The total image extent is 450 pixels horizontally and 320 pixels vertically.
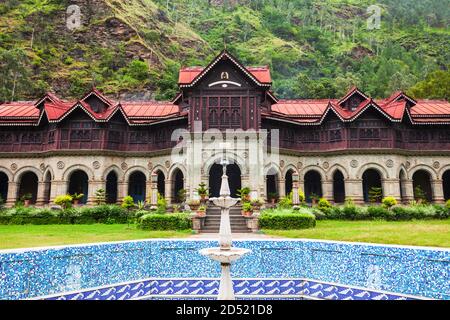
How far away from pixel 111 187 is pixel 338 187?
20858mm

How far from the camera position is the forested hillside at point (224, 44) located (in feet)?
196

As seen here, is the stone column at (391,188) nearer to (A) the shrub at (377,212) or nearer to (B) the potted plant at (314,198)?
(B) the potted plant at (314,198)

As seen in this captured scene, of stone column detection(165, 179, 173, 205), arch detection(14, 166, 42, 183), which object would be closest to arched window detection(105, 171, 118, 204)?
arch detection(14, 166, 42, 183)

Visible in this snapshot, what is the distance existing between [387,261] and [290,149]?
22618 mm

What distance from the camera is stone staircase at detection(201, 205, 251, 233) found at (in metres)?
18.8

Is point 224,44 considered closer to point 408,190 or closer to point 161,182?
point 161,182

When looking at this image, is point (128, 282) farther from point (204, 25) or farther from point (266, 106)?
point (204, 25)

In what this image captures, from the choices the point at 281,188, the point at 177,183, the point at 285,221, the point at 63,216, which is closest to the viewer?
the point at 285,221

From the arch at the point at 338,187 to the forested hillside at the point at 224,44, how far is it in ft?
87.5

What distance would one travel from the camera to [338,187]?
31.9m

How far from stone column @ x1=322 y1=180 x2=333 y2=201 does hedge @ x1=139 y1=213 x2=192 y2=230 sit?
48.9ft

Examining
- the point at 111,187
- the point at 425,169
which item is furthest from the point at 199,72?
the point at 425,169

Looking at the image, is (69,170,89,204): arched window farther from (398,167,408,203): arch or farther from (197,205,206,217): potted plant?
(398,167,408,203): arch

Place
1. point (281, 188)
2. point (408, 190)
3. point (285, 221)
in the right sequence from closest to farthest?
point (285, 221), point (281, 188), point (408, 190)
